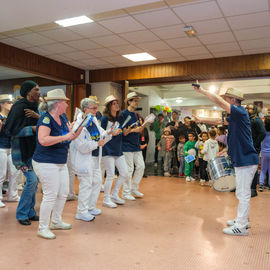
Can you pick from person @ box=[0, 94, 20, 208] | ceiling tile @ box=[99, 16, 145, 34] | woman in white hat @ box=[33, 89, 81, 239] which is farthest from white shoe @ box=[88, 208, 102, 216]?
ceiling tile @ box=[99, 16, 145, 34]

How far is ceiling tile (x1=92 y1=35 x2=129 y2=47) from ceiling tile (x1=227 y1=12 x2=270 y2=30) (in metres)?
2.21

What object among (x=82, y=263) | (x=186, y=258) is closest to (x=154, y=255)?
(x=186, y=258)

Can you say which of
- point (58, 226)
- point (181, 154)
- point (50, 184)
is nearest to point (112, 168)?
point (58, 226)

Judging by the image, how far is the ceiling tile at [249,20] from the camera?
5.00 m

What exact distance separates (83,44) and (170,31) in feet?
6.55

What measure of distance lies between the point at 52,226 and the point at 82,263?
0.98 meters

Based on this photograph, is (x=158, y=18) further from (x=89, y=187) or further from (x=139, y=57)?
(x=89, y=187)

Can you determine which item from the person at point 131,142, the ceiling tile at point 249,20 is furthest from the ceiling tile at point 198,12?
the person at point 131,142

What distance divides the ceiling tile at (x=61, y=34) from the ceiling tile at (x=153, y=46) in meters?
1.38

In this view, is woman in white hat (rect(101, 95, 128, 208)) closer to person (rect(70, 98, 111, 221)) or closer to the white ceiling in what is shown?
person (rect(70, 98, 111, 221))

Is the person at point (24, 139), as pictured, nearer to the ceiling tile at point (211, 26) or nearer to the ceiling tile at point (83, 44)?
the ceiling tile at point (83, 44)

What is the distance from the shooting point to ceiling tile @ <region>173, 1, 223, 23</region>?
4660 millimetres

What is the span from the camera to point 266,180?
681 centimetres

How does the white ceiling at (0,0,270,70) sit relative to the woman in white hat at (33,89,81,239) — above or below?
above
